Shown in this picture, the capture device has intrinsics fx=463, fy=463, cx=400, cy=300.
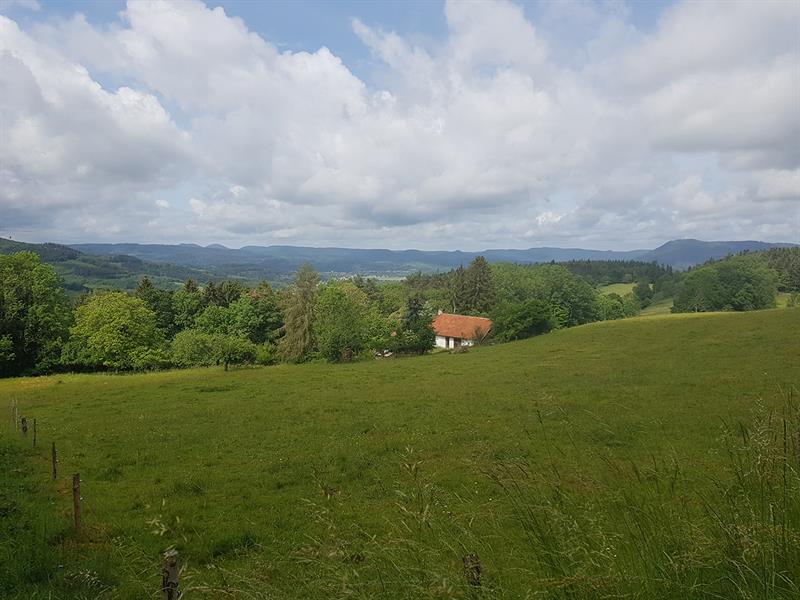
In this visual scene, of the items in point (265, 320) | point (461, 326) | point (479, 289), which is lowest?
point (461, 326)

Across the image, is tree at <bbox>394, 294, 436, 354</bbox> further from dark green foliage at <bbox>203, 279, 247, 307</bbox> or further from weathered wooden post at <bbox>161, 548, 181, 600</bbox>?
weathered wooden post at <bbox>161, 548, 181, 600</bbox>

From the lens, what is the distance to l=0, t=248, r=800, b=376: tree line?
52.0 metres

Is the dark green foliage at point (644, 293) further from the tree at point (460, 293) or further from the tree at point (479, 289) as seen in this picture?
the tree at point (460, 293)

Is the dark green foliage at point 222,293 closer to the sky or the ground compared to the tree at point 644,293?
closer to the sky

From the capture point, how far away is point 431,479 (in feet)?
41.8

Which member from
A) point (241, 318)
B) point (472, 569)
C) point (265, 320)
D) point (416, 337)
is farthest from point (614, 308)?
point (472, 569)

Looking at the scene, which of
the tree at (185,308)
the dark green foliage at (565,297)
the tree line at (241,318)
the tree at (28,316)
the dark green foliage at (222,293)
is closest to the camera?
the tree at (28,316)

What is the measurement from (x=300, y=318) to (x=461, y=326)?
35624 millimetres

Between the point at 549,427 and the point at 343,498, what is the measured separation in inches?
393

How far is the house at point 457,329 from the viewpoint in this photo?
83938 millimetres

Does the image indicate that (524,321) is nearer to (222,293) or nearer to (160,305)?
(222,293)

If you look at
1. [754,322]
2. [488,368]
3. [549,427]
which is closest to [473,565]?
[549,427]

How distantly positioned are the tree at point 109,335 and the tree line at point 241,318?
12 centimetres

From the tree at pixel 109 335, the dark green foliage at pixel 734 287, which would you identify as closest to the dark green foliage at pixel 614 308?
the dark green foliage at pixel 734 287
